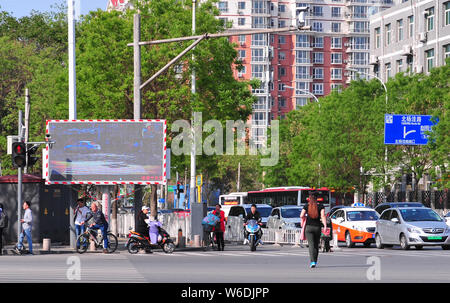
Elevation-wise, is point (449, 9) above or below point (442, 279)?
above

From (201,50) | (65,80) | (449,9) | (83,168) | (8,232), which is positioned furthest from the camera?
(449,9)

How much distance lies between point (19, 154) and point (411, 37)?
Answer: 48945mm

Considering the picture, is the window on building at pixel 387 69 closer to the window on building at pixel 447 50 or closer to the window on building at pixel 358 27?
the window on building at pixel 447 50

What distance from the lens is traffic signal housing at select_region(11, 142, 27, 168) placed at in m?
32.0

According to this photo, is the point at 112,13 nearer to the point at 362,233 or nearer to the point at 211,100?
the point at 211,100

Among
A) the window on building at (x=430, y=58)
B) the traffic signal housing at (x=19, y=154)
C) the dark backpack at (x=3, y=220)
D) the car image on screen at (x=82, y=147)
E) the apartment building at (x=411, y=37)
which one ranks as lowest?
the dark backpack at (x=3, y=220)

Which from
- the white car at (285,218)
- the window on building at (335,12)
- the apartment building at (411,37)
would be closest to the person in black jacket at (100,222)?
the white car at (285,218)

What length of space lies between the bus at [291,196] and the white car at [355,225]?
21.4 m

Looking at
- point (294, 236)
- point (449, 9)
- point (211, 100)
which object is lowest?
point (294, 236)

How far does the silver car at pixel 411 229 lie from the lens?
114 ft

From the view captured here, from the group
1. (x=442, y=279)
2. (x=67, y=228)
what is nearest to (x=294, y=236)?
(x=67, y=228)

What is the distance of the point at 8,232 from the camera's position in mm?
36844

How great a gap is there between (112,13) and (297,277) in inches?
1202

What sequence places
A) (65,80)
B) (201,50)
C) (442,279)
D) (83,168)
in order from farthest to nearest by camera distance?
(65,80) < (201,50) < (83,168) < (442,279)
